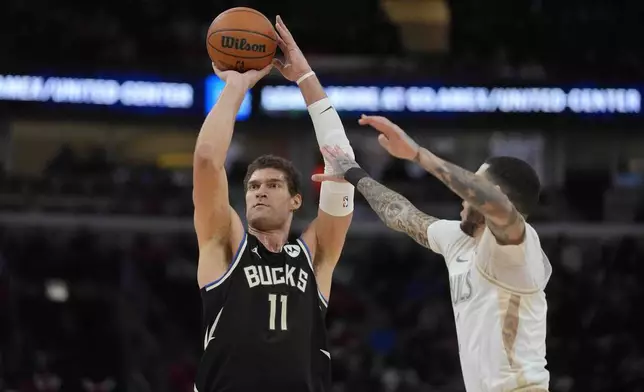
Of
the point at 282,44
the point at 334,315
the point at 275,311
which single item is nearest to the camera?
the point at 275,311

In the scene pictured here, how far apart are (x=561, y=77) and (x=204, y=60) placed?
4795 millimetres

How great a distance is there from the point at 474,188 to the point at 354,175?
0.89 meters

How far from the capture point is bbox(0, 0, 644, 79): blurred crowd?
12.8 metres

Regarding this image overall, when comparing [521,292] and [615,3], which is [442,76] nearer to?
[615,3]

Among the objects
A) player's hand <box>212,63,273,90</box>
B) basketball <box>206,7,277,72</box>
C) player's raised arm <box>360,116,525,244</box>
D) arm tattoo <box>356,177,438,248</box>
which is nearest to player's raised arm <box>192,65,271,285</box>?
player's hand <box>212,63,273,90</box>

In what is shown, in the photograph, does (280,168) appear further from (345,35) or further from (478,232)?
(345,35)

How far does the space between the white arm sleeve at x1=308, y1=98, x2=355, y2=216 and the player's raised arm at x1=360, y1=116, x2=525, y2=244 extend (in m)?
0.86

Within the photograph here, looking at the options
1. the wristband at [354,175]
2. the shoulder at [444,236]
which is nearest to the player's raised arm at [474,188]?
the shoulder at [444,236]

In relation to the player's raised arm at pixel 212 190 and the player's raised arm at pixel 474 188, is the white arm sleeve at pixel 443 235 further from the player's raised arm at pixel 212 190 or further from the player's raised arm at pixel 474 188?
the player's raised arm at pixel 212 190

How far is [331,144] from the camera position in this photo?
4.52 meters

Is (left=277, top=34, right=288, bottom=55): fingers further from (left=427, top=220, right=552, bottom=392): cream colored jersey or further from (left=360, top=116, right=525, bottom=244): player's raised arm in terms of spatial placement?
(left=427, top=220, right=552, bottom=392): cream colored jersey

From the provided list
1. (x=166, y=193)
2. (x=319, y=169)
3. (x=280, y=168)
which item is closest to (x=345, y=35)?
(x=319, y=169)

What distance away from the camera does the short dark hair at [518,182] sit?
3686 millimetres

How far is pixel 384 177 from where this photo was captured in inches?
540
